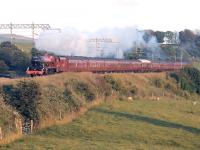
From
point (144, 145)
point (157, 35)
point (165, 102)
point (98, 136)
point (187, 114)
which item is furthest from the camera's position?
point (157, 35)

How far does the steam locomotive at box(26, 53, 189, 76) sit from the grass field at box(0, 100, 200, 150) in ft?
34.1

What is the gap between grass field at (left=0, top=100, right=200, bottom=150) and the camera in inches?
1169

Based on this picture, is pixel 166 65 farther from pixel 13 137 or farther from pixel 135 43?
pixel 13 137

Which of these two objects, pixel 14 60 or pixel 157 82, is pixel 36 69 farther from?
pixel 157 82

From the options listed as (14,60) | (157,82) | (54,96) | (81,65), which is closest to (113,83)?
(81,65)

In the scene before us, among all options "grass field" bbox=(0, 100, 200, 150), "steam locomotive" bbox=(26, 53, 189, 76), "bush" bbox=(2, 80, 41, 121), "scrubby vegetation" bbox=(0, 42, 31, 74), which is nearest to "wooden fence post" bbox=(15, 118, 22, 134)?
"grass field" bbox=(0, 100, 200, 150)

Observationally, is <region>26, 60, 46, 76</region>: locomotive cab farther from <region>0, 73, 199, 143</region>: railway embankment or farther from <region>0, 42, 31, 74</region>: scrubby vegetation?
<region>0, 42, 31, 74</region>: scrubby vegetation

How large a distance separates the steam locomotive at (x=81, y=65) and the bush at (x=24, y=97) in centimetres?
1421

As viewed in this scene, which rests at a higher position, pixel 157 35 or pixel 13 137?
pixel 157 35

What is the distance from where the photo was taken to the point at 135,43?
4353 inches

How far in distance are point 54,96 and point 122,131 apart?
7.38 metres

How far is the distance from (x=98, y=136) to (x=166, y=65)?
49.0 metres

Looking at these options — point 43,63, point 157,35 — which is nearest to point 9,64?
point 43,63

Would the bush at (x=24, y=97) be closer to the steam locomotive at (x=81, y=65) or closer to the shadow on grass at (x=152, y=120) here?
the shadow on grass at (x=152, y=120)
